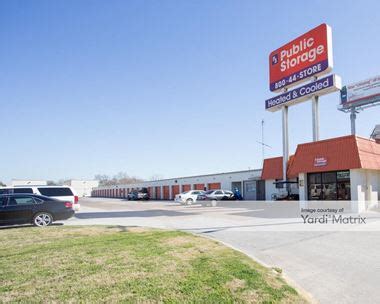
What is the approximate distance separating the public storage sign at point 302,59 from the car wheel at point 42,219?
21949mm

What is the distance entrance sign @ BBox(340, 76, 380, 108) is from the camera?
1770 inches

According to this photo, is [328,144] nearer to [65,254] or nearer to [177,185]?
[65,254]

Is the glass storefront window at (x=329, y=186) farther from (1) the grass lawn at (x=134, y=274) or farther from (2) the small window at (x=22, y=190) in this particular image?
(2) the small window at (x=22, y=190)

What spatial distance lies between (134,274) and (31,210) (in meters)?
10.0

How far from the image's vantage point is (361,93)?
47000mm

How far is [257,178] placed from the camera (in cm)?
3684

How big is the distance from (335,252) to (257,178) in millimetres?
28396

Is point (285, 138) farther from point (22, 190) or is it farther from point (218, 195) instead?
point (22, 190)

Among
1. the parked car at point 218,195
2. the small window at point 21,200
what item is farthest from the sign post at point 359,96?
the small window at point 21,200

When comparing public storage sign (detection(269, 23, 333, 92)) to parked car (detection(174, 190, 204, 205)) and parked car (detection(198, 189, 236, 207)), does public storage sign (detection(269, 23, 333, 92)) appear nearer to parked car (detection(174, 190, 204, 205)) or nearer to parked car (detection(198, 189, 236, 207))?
parked car (detection(198, 189, 236, 207))

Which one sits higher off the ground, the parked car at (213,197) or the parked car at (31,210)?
the parked car at (31,210)

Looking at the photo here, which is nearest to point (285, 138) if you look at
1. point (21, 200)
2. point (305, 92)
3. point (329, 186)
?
point (305, 92)

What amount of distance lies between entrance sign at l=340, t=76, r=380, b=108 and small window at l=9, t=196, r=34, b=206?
156 feet

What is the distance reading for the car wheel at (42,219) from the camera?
14.1 m
